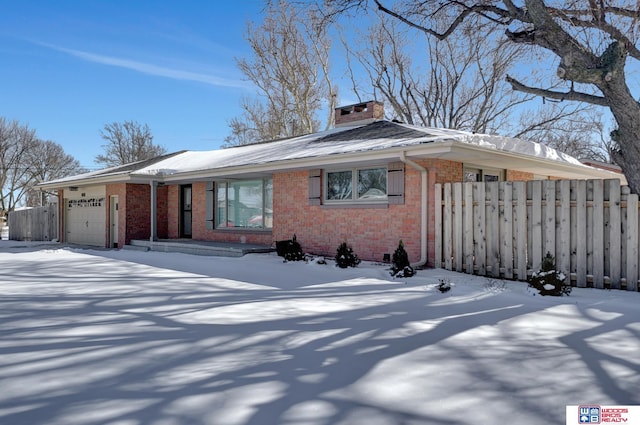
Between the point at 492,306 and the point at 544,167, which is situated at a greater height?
the point at 544,167

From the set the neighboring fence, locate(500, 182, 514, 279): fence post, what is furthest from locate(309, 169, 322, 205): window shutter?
the neighboring fence

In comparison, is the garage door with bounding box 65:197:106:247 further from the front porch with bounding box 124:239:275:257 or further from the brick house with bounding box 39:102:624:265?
the front porch with bounding box 124:239:275:257

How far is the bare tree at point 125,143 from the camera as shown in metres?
40.7

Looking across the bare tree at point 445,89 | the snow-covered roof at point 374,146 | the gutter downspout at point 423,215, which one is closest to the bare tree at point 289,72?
the bare tree at point 445,89

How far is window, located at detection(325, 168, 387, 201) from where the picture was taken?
10.0m

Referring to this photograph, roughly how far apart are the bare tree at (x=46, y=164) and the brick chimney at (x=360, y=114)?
3346cm

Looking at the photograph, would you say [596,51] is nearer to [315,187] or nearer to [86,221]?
[315,187]

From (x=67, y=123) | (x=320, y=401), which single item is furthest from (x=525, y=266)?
(x=67, y=123)

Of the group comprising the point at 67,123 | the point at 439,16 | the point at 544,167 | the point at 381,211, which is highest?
the point at 67,123

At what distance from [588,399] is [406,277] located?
4.94 m

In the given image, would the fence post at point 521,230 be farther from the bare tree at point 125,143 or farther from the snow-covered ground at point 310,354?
the bare tree at point 125,143

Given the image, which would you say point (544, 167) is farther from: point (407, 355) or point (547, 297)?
point (407, 355)

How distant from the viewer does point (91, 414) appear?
2.56 m

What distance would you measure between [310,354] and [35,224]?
2175 centimetres
